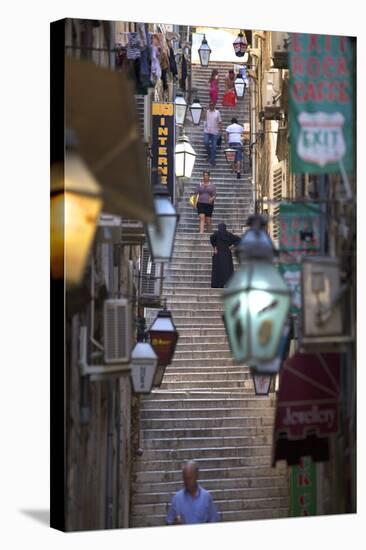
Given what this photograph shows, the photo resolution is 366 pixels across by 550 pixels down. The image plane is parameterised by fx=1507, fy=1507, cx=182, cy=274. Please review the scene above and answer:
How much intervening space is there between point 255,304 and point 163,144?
6939 mm

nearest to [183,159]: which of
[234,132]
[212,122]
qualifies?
[212,122]

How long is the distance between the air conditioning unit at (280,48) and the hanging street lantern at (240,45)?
6.55 meters

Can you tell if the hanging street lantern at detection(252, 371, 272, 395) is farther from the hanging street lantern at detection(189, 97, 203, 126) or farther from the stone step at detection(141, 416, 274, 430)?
the hanging street lantern at detection(189, 97, 203, 126)

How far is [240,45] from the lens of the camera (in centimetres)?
2294

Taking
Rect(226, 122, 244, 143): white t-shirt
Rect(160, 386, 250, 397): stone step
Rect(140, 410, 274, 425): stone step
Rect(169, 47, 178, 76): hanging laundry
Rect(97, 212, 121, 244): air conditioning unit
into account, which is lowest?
Rect(140, 410, 274, 425): stone step

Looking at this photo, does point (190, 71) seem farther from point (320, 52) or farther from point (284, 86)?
point (320, 52)

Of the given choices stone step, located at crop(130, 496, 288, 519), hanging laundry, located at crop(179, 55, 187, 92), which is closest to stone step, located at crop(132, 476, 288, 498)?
stone step, located at crop(130, 496, 288, 519)

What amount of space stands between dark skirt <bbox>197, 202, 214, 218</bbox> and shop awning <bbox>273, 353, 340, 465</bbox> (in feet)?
21.8

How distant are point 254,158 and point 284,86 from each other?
453 centimetres

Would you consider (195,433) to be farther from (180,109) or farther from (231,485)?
(180,109)

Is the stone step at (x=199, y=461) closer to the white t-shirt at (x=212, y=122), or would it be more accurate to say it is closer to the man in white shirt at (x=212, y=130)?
the man in white shirt at (x=212, y=130)

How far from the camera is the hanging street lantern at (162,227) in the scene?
13117mm

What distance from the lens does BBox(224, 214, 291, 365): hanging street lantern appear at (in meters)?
12.1

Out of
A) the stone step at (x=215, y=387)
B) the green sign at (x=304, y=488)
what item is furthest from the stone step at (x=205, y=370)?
the green sign at (x=304, y=488)
